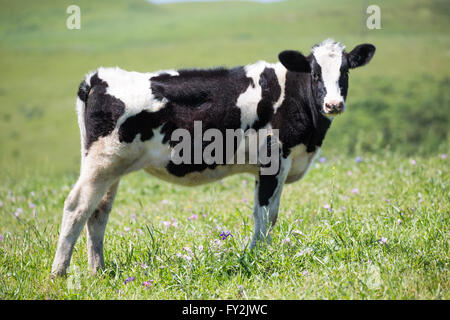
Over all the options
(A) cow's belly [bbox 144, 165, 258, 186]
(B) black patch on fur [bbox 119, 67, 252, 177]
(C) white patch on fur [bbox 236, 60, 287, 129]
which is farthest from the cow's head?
(A) cow's belly [bbox 144, 165, 258, 186]

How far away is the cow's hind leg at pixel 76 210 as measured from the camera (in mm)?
5184

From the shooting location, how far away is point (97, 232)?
558 centimetres

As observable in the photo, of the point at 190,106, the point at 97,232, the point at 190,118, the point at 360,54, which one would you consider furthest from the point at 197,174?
the point at 360,54

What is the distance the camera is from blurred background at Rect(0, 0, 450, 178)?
22656 mm

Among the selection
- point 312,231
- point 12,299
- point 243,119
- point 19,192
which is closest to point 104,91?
point 243,119

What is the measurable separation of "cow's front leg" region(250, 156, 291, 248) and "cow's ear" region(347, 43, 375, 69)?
142 centimetres

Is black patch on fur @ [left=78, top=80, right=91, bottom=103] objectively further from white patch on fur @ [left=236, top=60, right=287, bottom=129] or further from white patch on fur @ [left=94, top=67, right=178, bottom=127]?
white patch on fur @ [left=236, top=60, right=287, bottom=129]

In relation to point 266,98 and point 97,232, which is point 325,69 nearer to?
point 266,98

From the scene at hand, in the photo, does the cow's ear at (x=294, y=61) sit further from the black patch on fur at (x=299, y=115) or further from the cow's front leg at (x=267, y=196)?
the cow's front leg at (x=267, y=196)

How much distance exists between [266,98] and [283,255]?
1684mm

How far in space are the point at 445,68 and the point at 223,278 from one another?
3147 cm

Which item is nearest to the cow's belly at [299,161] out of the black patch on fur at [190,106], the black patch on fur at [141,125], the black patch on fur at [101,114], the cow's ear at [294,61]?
the black patch on fur at [190,106]

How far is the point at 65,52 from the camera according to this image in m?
46.3

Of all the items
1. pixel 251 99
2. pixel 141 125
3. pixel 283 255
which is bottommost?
pixel 283 255
